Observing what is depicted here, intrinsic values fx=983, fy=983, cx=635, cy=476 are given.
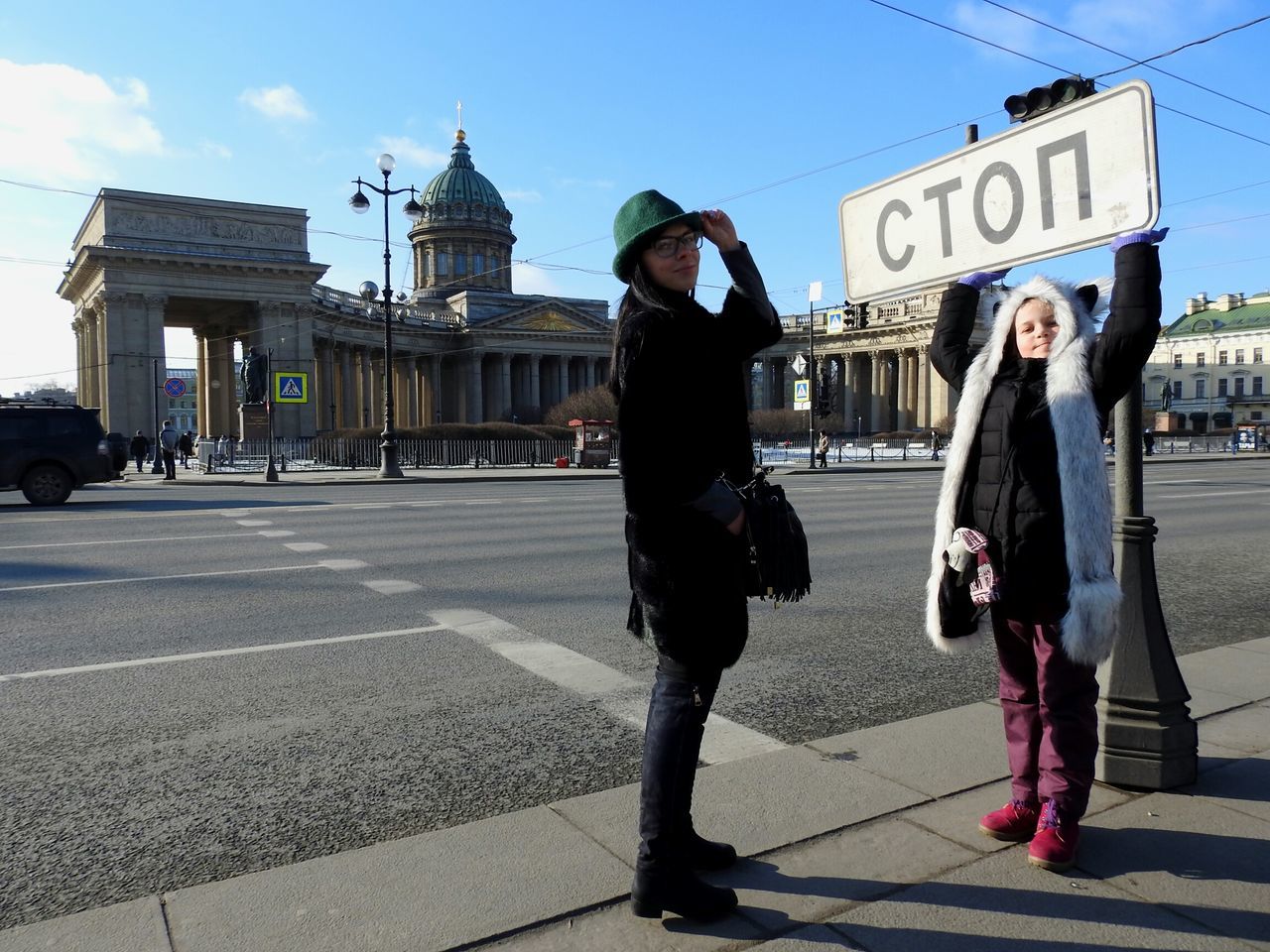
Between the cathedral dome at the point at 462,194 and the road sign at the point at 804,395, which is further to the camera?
the cathedral dome at the point at 462,194

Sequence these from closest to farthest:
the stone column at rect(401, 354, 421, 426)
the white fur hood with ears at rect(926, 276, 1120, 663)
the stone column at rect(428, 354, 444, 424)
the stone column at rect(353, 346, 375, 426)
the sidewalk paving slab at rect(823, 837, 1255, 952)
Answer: the sidewalk paving slab at rect(823, 837, 1255, 952), the white fur hood with ears at rect(926, 276, 1120, 663), the stone column at rect(353, 346, 375, 426), the stone column at rect(401, 354, 421, 426), the stone column at rect(428, 354, 444, 424)

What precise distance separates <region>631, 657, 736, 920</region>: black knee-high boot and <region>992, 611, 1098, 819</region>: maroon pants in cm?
109

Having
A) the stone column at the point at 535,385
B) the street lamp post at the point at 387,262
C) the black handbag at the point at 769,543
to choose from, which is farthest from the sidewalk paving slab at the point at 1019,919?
the stone column at the point at 535,385

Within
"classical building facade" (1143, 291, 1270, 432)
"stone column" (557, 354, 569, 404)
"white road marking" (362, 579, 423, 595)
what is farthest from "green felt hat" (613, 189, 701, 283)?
"classical building facade" (1143, 291, 1270, 432)

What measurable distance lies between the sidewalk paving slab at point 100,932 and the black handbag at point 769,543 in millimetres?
1853

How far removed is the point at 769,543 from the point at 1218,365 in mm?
120137

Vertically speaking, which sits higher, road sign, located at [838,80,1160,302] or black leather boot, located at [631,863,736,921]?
road sign, located at [838,80,1160,302]

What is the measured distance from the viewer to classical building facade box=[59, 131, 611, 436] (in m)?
53.1

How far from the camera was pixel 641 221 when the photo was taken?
8.88 ft

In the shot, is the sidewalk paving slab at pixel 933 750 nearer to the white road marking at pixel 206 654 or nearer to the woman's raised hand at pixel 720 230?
the woman's raised hand at pixel 720 230

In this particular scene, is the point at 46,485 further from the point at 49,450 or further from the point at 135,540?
the point at 135,540

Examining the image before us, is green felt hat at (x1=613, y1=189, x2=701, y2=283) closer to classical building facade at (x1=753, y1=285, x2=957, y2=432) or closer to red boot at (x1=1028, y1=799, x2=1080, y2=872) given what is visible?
red boot at (x1=1028, y1=799, x2=1080, y2=872)

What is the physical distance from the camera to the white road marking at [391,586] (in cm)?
820

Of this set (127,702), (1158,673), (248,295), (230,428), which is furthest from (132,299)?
(1158,673)
